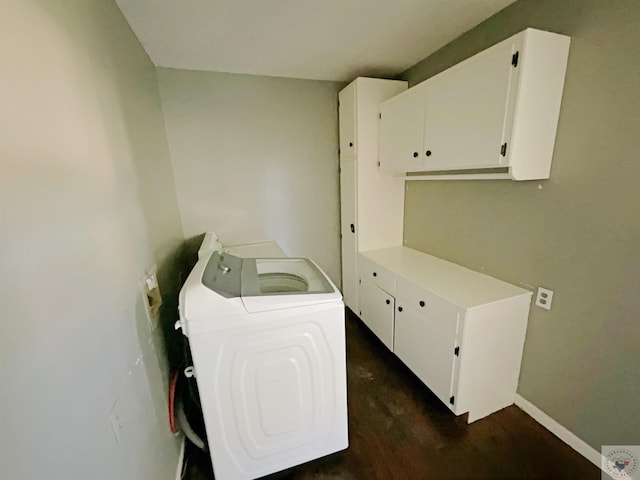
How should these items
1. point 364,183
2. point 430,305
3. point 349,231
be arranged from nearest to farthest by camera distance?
point 430,305, point 364,183, point 349,231

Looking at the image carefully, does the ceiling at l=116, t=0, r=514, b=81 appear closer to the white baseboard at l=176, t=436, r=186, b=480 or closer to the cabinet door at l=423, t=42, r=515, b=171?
the cabinet door at l=423, t=42, r=515, b=171

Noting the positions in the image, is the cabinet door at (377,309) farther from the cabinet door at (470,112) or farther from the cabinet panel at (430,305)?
the cabinet door at (470,112)

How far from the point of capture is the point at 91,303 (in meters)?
0.79

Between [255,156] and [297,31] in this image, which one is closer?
[297,31]

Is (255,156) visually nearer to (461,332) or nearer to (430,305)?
(430,305)

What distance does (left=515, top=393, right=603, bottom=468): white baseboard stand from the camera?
137cm

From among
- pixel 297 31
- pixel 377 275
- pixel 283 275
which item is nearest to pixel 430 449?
pixel 377 275

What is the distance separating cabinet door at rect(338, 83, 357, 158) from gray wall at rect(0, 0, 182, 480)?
5.44ft

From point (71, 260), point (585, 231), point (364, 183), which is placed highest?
point (364, 183)

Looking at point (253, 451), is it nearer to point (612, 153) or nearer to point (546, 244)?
point (546, 244)

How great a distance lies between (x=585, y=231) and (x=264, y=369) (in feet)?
5.43

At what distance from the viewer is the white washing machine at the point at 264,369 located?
1133 millimetres

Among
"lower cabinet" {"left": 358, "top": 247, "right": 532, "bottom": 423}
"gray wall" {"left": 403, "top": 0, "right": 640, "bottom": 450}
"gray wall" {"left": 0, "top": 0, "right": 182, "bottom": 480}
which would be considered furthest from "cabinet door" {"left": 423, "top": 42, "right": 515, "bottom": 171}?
"gray wall" {"left": 0, "top": 0, "right": 182, "bottom": 480}

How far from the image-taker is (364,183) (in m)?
2.46
